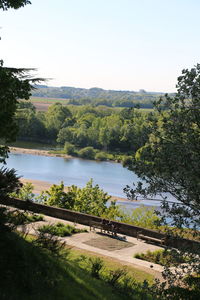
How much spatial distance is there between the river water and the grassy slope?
115 feet

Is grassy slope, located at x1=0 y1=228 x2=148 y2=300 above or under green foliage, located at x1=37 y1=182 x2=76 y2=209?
above

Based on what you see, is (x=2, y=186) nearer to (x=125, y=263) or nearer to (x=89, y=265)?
(x=89, y=265)

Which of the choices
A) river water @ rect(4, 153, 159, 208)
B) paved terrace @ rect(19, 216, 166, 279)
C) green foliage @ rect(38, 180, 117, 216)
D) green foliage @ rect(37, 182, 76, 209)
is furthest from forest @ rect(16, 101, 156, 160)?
paved terrace @ rect(19, 216, 166, 279)

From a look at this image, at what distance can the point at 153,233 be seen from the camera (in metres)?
18.2

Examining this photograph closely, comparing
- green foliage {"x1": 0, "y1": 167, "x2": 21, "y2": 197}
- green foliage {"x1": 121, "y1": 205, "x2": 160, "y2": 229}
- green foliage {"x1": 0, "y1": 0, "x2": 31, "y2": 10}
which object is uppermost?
green foliage {"x1": 0, "y1": 0, "x2": 31, "y2": 10}

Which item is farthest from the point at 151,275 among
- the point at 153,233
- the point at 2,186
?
the point at 2,186

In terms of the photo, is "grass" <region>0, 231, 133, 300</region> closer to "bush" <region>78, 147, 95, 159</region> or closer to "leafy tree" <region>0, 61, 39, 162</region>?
"leafy tree" <region>0, 61, 39, 162</region>

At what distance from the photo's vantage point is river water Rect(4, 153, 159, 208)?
53.6m

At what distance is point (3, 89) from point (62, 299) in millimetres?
4008

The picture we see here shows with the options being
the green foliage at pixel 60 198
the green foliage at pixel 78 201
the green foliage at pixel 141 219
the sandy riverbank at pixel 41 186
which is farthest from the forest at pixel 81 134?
the green foliage at pixel 60 198

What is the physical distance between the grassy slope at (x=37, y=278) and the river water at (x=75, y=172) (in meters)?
35.2

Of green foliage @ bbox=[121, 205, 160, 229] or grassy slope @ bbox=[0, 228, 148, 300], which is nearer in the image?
grassy slope @ bbox=[0, 228, 148, 300]

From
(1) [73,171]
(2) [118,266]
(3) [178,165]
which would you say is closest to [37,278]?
(3) [178,165]

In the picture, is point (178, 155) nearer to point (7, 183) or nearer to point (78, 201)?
point (7, 183)
